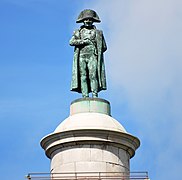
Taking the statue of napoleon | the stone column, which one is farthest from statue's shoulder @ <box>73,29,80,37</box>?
the stone column

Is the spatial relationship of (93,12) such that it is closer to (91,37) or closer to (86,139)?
(91,37)

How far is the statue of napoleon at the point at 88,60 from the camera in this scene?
3572 cm

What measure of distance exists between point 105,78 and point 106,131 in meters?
3.79

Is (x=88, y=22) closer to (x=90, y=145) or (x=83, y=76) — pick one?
(x=83, y=76)

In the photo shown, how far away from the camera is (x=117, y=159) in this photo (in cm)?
3344

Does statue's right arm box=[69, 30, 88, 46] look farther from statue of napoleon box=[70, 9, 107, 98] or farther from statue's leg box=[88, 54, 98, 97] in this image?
statue's leg box=[88, 54, 98, 97]

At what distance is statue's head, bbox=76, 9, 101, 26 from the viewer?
36656 mm

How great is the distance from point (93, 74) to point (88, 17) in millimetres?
3008

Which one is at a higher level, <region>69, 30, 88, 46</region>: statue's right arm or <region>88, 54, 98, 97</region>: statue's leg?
<region>69, 30, 88, 46</region>: statue's right arm

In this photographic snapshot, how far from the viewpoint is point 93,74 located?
117 ft

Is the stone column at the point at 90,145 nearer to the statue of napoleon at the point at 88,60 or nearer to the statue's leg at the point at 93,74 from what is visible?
the statue's leg at the point at 93,74

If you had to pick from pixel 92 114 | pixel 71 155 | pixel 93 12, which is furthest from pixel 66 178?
pixel 93 12

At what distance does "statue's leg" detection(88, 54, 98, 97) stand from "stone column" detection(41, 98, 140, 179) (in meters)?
1.47

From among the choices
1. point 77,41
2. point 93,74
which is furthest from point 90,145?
point 77,41
